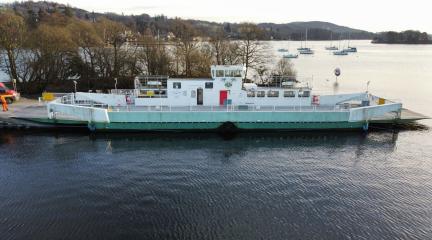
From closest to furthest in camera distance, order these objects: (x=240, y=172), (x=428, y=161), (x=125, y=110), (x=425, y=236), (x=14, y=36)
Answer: (x=425, y=236) → (x=240, y=172) → (x=428, y=161) → (x=125, y=110) → (x=14, y=36)

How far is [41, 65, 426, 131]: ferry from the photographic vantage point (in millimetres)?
33281

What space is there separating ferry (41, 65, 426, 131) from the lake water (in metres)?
1.31

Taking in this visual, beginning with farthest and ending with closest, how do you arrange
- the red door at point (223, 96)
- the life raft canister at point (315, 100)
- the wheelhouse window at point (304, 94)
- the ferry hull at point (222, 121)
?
the life raft canister at point (315, 100) → the wheelhouse window at point (304, 94) → the red door at point (223, 96) → the ferry hull at point (222, 121)

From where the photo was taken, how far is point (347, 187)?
22766 millimetres

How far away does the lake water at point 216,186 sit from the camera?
17938 millimetres

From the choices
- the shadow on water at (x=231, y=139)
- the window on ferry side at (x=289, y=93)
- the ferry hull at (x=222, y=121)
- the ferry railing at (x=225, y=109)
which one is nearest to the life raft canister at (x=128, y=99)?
the ferry railing at (x=225, y=109)

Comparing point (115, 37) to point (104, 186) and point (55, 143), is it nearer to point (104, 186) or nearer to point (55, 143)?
point (55, 143)

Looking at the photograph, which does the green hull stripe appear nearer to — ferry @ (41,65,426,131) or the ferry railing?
ferry @ (41,65,426,131)

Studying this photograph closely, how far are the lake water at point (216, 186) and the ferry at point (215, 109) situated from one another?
4.28 ft

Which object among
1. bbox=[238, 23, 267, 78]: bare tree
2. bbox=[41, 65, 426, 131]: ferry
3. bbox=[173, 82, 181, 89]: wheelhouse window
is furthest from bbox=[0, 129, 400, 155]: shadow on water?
bbox=[238, 23, 267, 78]: bare tree

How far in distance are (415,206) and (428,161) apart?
8.78 m

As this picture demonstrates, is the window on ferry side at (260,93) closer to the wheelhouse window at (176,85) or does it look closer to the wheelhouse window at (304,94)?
the wheelhouse window at (304,94)

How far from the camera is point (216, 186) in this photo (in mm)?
22531

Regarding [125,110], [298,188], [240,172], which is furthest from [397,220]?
[125,110]
